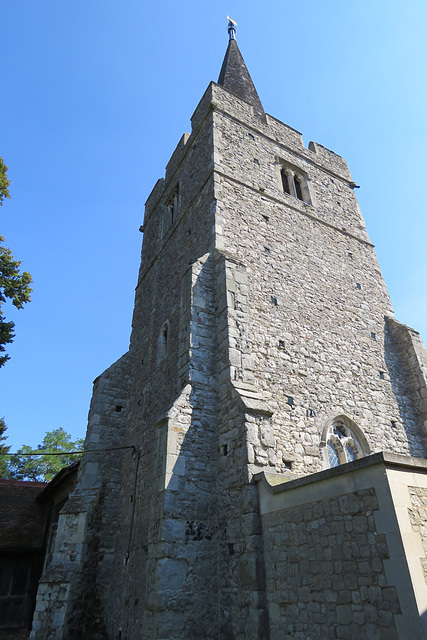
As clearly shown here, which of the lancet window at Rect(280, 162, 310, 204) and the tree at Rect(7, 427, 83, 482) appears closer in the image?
the lancet window at Rect(280, 162, 310, 204)

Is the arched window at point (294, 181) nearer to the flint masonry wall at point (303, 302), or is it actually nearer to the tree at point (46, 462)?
the flint masonry wall at point (303, 302)

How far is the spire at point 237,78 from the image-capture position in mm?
18125

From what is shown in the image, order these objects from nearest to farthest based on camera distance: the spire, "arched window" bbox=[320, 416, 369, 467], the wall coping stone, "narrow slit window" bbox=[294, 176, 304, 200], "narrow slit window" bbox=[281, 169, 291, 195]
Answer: the wall coping stone, "arched window" bbox=[320, 416, 369, 467], "narrow slit window" bbox=[281, 169, 291, 195], "narrow slit window" bbox=[294, 176, 304, 200], the spire

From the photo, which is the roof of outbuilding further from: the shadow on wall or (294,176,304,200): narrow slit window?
(294,176,304,200): narrow slit window

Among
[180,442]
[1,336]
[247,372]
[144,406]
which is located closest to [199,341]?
[247,372]

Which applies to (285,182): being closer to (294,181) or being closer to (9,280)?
(294,181)

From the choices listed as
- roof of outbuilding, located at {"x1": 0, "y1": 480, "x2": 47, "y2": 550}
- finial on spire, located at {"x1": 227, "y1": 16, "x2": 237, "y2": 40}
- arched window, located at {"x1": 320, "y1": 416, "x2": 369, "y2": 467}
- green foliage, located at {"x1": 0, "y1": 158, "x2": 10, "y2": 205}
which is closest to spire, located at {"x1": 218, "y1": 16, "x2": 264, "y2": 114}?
finial on spire, located at {"x1": 227, "y1": 16, "x2": 237, "y2": 40}

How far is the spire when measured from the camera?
59.5 ft

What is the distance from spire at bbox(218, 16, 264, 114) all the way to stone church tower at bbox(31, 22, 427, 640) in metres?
4.24

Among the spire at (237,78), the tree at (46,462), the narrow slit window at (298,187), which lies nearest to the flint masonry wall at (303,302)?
the narrow slit window at (298,187)

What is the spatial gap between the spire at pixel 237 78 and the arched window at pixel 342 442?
44.9 ft

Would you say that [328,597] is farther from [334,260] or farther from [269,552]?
[334,260]

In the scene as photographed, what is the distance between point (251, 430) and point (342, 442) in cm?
309

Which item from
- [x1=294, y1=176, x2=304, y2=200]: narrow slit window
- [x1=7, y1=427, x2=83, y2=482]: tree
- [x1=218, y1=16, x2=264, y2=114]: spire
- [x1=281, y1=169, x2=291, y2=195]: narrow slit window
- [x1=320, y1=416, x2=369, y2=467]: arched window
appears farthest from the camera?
[x1=7, y1=427, x2=83, y2=482]: tree
